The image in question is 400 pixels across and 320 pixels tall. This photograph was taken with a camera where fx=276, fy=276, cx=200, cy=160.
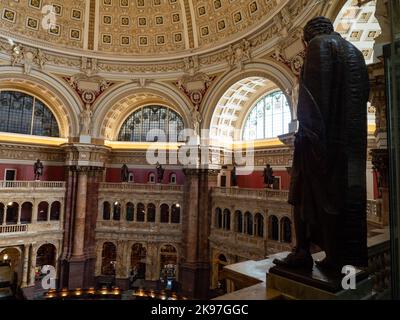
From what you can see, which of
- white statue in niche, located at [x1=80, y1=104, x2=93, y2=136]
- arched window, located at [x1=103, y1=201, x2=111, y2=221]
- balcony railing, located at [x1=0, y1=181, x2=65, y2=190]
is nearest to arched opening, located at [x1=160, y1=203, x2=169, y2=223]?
arched window, located at [x1=103, y1=201, x2=111, y2=221]

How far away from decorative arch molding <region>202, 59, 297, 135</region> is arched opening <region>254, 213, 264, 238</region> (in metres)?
6.29

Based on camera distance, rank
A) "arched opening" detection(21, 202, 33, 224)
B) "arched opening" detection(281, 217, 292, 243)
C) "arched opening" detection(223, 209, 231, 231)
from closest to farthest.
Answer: "arched opening" detection(281, 217, 292, 243), "arched opening" detection(223, 209, 231, 231), "arched opening" detection(21, 202, 33, 224)

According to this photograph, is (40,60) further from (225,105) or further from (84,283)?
(84,283)

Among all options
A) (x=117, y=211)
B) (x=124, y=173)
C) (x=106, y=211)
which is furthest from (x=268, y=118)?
(x=106, y=211)

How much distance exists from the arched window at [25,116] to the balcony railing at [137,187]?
575 centimetres

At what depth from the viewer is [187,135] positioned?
19969mm

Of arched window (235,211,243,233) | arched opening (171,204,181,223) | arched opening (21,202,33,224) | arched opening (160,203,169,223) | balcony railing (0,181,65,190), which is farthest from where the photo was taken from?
arched opening (160,203,169,223)

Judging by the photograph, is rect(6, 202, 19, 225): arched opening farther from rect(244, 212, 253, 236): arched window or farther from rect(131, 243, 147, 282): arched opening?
rect(244, 212, 253, 236): arched window

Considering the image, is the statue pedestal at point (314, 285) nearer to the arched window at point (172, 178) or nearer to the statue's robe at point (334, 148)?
the statue's robe at point (334, 148)

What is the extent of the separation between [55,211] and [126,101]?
10121 millimetres

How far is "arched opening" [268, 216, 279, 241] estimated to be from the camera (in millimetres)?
15484

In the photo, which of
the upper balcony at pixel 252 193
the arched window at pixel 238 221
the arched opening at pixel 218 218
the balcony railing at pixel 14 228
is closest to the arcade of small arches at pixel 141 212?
the arched opening at pixel 218 218

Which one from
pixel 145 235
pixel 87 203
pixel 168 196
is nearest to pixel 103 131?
pixel 87 203
